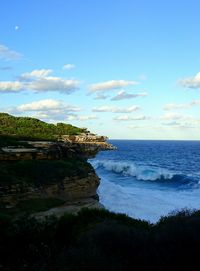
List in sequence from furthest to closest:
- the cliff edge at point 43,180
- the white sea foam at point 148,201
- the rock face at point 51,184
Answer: the white sea foam at point 148,201 < the rock face at point 51,184 < the cliff edge at point 43,180

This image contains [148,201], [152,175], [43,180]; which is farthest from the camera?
[152,175]

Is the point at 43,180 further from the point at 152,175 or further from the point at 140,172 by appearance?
the point at 140,172

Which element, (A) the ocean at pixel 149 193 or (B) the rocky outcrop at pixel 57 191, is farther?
(A) the ocean at pixel 149 193

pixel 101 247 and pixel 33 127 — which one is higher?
pixel 33 127

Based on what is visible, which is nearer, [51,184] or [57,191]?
[51,184]

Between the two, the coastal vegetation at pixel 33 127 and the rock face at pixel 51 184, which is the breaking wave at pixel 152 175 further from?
the rock face at pixel 51 184

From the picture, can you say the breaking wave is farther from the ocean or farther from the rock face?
the rock face

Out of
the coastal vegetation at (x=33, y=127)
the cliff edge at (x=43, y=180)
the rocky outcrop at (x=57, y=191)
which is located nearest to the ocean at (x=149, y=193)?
the rocky outcrop at (x=57, y=191)

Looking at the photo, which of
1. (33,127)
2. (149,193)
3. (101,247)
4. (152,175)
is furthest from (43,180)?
(33,127)

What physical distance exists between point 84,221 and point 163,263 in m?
4.47

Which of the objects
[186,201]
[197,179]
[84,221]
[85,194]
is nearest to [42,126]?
[197,179]

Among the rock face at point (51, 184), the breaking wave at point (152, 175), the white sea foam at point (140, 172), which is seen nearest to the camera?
the rock face at point (51, 184)

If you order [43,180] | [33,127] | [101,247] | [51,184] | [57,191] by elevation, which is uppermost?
[33,127]

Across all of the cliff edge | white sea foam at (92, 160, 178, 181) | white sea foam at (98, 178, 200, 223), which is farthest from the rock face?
white sea foam at (92, 160, 178, 181)
